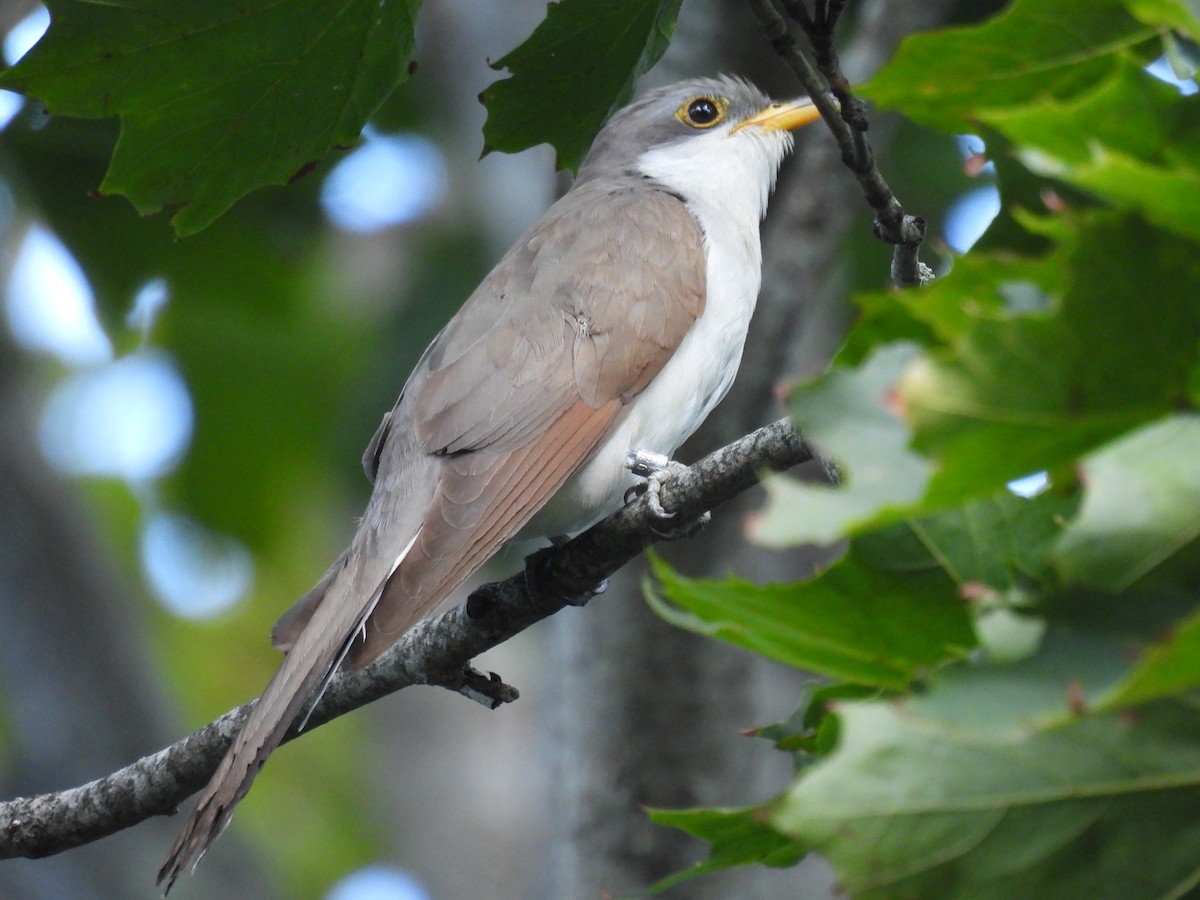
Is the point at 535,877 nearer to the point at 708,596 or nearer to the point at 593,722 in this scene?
the point at 593,722

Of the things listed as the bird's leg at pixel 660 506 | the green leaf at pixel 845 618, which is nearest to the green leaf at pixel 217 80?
the bird's leg at pixel 660 506

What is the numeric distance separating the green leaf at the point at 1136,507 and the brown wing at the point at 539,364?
2115 millimetres

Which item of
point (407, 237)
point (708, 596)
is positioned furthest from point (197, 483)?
point (708, 596)

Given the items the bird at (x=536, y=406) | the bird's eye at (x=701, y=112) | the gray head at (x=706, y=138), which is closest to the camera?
the bird at (x=536, y=406)

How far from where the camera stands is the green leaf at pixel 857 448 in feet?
4.11

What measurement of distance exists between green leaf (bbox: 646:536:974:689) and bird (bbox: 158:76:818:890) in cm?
160

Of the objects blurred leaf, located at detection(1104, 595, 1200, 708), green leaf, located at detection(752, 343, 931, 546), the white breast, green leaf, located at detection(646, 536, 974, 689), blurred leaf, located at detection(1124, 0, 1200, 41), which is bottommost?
the white breast

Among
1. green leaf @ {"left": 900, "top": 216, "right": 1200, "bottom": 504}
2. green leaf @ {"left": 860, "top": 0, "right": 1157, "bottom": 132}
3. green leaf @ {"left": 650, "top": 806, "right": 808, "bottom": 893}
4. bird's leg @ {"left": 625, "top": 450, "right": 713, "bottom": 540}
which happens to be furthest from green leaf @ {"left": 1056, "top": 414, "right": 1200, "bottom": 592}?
bird's leg @ {"left": 625, "top": 450, "right": 713, "bottom": 540}

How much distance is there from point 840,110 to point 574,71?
72cm

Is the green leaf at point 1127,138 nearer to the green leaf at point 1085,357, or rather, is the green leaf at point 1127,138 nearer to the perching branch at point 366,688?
the green leaf at point 1085,357

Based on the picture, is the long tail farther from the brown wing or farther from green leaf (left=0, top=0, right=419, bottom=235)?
green leaf (left=0, top=0, right=419, bottom=235)

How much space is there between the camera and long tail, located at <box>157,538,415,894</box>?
2799 millimetres

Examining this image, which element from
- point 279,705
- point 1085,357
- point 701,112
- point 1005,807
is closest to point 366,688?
point 279,705

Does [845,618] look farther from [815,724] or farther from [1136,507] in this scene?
[815,724]
